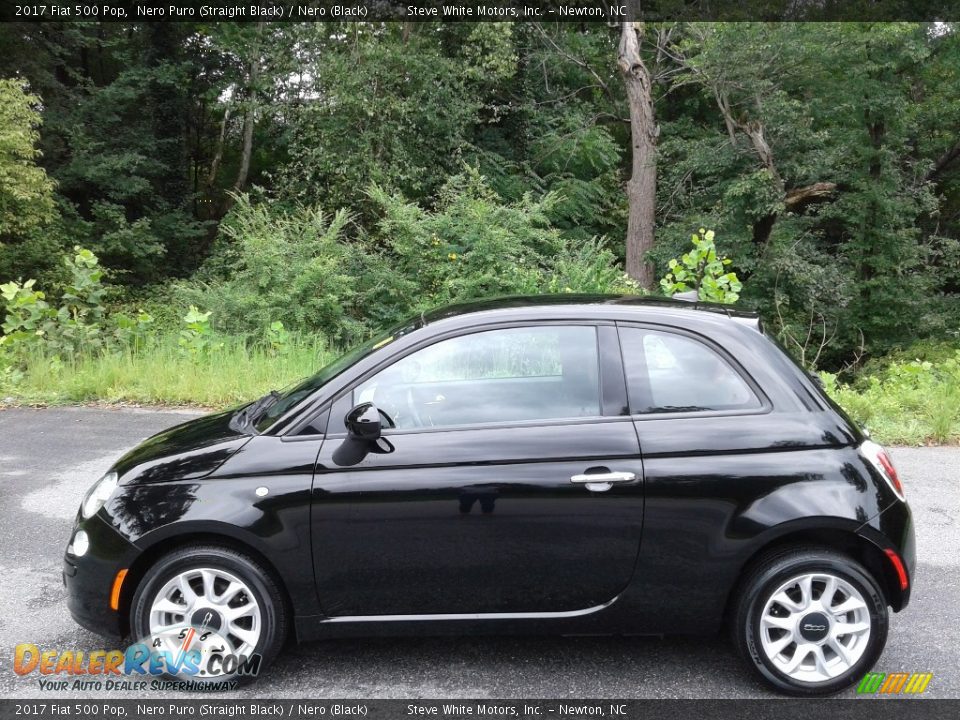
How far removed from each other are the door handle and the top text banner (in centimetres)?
1891

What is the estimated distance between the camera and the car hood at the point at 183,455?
345cm

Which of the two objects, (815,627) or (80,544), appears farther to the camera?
(80,544)

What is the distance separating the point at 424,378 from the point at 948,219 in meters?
25.5

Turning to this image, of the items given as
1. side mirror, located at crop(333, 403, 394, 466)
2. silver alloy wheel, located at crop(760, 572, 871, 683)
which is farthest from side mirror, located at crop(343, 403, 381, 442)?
silver alloy wheel, located at crop(760, 572, 871, 683)

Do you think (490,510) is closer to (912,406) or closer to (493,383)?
(493,383)

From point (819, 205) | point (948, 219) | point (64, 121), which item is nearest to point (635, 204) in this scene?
point (819, 205)

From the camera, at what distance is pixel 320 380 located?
12.2ft

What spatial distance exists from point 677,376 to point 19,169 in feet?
59.8

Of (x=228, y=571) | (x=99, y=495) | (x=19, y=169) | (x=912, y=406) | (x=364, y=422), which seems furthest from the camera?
(x=19, y=169)

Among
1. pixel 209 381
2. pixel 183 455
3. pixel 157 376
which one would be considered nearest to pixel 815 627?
pixel 183 455

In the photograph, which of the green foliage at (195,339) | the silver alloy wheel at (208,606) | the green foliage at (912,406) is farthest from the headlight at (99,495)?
the green foliage at (912,406)

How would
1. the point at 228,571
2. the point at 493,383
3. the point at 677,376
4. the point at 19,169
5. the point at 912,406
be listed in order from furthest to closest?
the point at 19,169, the point at 912,406, the point at 493,383, the point at 677,376, the point at 228,571

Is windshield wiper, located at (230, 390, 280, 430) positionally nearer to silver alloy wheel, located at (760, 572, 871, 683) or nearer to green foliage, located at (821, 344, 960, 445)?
silver alloy wheel, located at (760, 572, 871, 683)

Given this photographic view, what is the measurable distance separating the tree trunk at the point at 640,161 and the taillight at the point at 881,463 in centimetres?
1766
